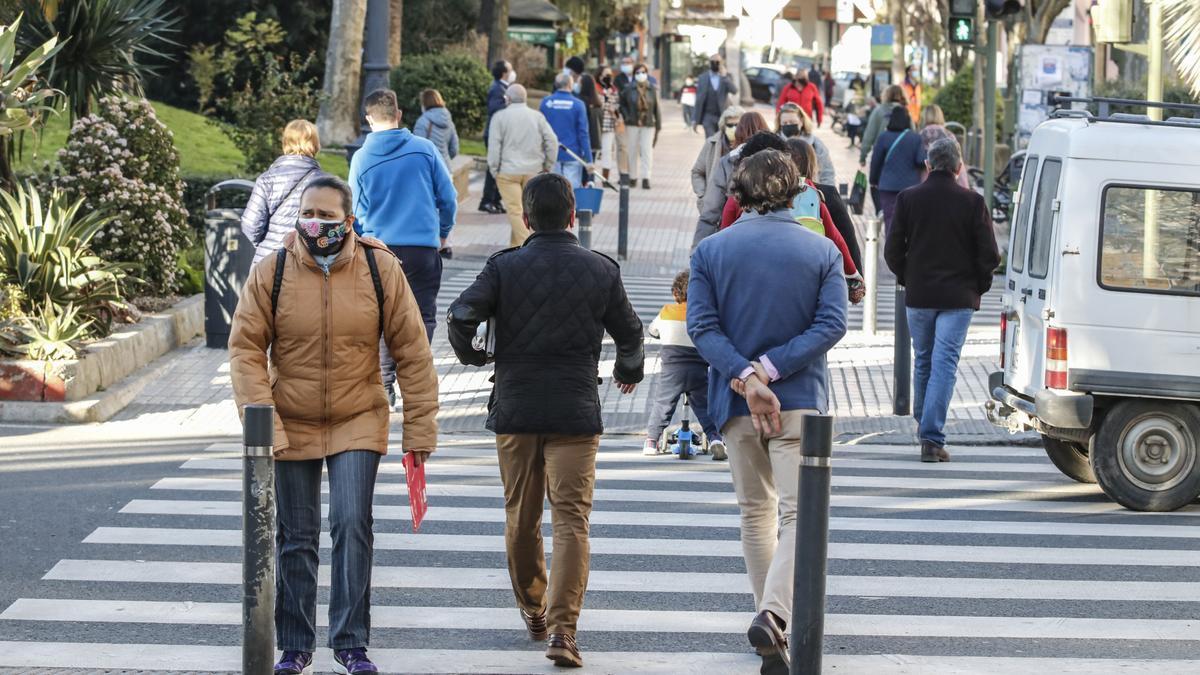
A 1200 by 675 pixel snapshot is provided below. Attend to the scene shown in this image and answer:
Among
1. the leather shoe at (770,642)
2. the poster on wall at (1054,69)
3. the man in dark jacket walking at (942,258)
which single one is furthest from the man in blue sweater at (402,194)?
the poster on wall at (1054,69)

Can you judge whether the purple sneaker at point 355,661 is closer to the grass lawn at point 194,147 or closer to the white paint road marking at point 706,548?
the white paint road marking at point 706,548

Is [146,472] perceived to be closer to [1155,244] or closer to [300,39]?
[1155,244]

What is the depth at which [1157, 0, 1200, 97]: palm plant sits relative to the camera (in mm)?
14945

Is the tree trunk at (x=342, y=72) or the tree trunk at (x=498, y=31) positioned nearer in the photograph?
the tree trunk at (x=342, y=72)

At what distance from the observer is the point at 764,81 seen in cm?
7031

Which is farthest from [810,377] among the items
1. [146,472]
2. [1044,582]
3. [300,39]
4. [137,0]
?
[300,39]

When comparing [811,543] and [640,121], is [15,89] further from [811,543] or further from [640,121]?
[640,121]

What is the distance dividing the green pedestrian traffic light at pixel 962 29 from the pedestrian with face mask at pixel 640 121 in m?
9.30

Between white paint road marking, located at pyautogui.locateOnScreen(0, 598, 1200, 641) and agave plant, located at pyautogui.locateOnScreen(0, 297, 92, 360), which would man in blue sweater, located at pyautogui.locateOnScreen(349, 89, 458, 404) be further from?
white paint road marking, located at pyautogui.locateOnScreen(0, 598, 1200, 641)

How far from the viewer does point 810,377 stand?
247 inches

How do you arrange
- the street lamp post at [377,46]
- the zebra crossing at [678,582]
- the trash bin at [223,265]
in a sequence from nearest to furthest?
the zebra crossing at [678,582], the trash bin at [223,265], the street lamp post at [377,46]

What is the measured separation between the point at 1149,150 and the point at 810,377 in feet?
12.5

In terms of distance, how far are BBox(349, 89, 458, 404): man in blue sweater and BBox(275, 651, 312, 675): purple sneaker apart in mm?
5013

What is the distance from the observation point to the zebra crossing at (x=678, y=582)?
6.65m
